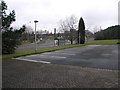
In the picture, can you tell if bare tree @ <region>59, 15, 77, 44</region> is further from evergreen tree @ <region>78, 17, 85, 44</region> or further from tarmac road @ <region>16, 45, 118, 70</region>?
tarmac road @ <region>16, 45, 118, 70</region>

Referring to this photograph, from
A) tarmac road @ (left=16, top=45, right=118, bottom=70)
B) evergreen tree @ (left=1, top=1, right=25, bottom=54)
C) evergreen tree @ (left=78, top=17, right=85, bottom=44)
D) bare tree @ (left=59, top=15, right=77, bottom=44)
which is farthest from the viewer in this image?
evergreen tree @ (left=78, top=17, right=85, bottom=44)

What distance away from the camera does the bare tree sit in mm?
29542

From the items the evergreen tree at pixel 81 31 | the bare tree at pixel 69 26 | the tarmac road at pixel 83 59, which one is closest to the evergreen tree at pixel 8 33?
the tarmac road at pixel 83 59

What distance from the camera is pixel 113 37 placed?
51.0 m

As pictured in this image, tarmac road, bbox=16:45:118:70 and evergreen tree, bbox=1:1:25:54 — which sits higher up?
evergreen tree, bbox=1:1:25:54

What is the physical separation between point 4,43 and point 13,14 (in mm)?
3043

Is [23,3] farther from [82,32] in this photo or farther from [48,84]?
[82,32]

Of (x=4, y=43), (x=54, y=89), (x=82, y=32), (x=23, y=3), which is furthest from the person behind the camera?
(x=82, y=32)

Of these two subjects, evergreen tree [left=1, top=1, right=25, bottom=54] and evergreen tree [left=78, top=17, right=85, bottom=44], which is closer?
evergreen tree [left=1, top=1, right=25, bottom=54]

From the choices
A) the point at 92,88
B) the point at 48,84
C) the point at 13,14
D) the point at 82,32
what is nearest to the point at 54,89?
the point at 48,84

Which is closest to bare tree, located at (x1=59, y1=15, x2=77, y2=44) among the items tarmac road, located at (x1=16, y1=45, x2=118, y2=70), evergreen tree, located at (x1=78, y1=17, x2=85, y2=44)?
evergreen tree, located at (x1=78, y1=17, x2=85, y2=44)

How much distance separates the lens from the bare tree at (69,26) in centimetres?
2954

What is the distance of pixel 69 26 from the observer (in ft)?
101

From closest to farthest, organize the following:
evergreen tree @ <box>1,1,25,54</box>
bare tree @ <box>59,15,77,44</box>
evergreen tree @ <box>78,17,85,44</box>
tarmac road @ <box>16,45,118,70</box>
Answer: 1. tarmac road @ <box>16,45,118,70</box>
2. evergreen tree @ <box>1,1,25,54</box>
3. bare tree @ <box>59,15,77,44</box>
4. evergreen tree @ <box>78,17,85,44</box>
